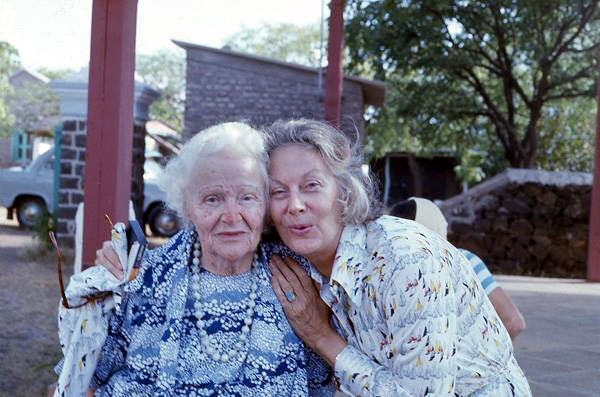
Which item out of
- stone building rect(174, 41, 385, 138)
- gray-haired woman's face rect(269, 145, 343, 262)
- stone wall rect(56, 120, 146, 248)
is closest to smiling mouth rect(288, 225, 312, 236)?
gray-haired woman's face rect(269, 145, 343, 262)

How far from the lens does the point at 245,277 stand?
2189 millimetres

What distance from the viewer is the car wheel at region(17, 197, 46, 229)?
44.2 feet

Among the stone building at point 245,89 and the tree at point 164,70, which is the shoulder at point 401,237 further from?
the tree at point 164,70

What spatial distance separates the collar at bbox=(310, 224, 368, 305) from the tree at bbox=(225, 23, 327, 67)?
4221 centimetres

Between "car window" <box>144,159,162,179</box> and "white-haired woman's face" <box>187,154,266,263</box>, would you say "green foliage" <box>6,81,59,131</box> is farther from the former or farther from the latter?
"white-haired woman's face" <box>187,154,266,263</box>

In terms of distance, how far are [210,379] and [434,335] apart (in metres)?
0.62

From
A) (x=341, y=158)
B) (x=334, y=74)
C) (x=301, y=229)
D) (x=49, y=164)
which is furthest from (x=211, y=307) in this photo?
(x=49, y=164)

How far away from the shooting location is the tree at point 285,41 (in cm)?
4478

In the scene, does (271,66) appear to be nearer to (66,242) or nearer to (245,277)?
(66,242)

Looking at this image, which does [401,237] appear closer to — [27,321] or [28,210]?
[27,321]

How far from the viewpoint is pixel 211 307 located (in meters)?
2.11

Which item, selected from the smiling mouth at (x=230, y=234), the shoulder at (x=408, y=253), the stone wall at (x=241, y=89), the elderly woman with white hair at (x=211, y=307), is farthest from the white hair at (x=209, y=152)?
the stone wall at (x=241, y=89)

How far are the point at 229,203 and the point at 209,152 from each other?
15cm

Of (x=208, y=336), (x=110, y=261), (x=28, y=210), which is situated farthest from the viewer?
(x=28, y=210)
